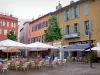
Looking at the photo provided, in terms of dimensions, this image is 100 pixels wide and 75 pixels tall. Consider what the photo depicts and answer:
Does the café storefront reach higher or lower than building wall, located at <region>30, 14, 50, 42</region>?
lower

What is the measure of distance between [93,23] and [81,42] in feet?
12.4

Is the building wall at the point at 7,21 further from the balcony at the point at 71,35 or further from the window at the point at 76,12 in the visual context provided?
the window at the point at 76,12

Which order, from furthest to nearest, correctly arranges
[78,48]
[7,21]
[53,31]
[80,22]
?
[7,21] → [53,31] → [80,22] → [78,48]

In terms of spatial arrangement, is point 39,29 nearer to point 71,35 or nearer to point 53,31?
point 53,31

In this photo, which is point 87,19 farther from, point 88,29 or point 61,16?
point 61,16

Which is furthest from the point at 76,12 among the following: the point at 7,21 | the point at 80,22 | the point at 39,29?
the point at 7,21

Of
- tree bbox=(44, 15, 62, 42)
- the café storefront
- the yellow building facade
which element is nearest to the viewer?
the café storefront

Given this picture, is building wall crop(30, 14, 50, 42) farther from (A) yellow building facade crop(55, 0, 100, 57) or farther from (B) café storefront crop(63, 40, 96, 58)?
(B) café storefront crop(63, 40, 96, 58)

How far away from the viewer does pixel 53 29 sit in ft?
117

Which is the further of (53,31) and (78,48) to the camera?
(53,31)

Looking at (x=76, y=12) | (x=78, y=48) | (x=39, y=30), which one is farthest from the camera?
(x=39, y=30)

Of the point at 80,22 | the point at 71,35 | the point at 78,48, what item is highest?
the point at 80,22

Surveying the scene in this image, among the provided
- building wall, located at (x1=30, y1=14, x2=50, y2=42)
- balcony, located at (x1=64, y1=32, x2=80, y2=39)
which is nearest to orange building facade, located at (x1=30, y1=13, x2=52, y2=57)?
building wall, located at (x1=30, y1=14, x2=50, y2=42)

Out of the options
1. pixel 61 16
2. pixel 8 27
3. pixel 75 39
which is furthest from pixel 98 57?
pixel 8 27
